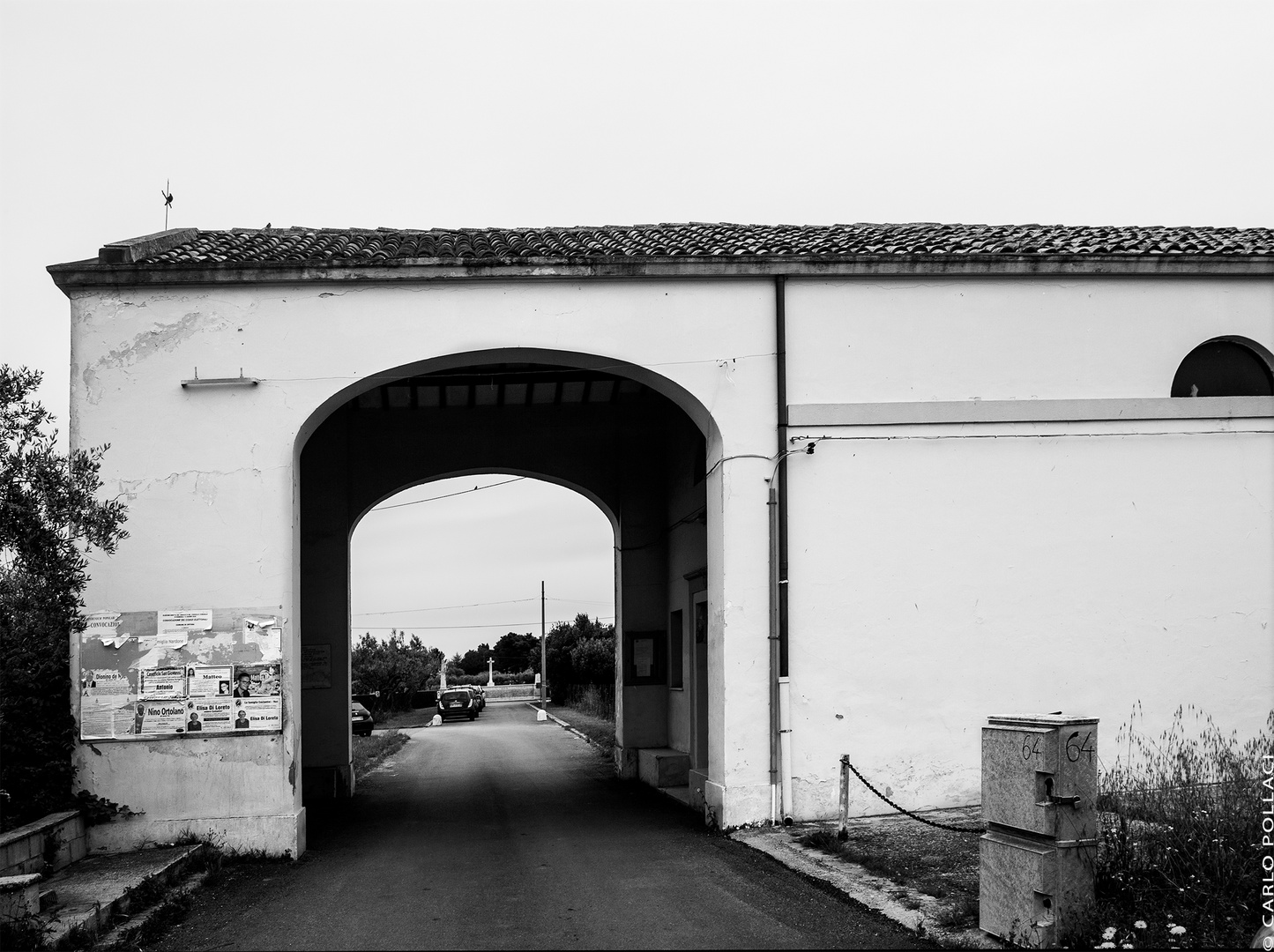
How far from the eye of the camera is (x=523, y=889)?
367 inches

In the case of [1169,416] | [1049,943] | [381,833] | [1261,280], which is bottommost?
[381,833]

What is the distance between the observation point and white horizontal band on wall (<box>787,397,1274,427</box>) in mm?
12320

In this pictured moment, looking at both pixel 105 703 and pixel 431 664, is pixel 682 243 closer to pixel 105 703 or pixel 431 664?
pixel 105 703

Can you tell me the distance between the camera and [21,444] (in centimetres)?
920

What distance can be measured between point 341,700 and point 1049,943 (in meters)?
13.3

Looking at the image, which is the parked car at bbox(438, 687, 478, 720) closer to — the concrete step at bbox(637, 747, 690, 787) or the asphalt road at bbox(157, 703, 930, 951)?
the concrete step at bbox(637, 747, 690, 787)

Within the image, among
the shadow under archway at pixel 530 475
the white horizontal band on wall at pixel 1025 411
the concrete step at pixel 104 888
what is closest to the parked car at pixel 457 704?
the shadow under archway at pixel 530 475

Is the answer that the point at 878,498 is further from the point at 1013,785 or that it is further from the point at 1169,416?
the point at 1013,785

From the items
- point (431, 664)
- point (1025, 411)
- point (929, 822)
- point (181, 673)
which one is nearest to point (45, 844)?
point (181, 673)

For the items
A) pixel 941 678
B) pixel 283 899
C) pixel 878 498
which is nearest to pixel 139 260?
pixel 283 899

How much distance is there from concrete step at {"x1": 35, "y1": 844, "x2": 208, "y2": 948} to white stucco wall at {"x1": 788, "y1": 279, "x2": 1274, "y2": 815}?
19.5ft

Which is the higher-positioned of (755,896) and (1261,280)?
(1261,280)

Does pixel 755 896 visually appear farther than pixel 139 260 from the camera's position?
No

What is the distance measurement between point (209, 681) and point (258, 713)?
573 millimetres
